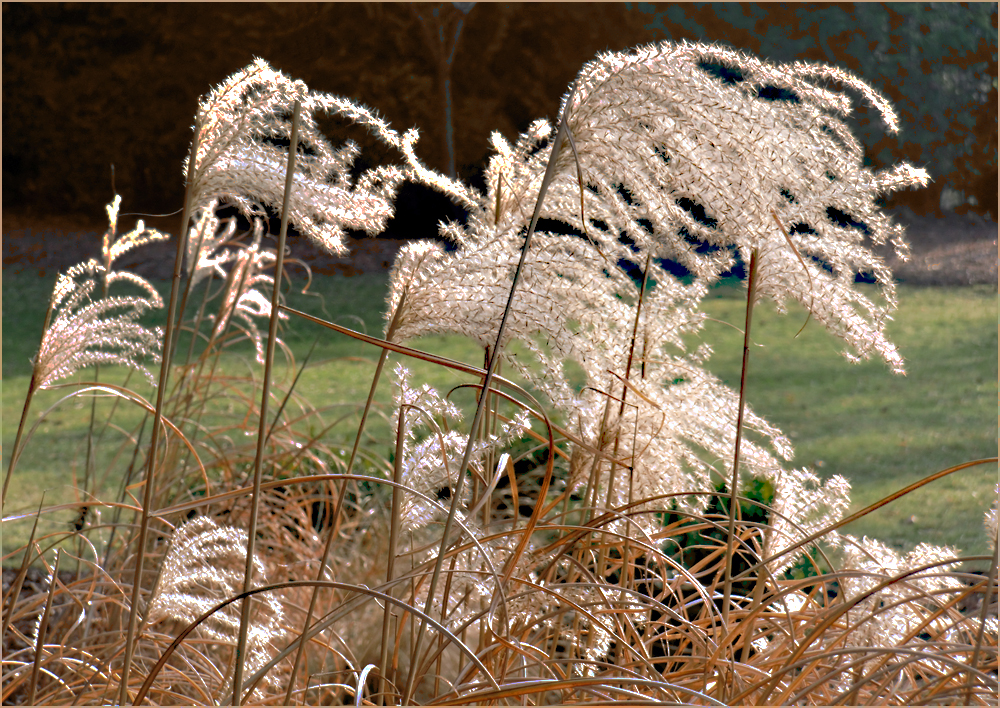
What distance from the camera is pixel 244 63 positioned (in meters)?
7.17

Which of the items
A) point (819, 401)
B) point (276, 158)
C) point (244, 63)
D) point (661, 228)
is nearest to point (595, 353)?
point (661, 228)

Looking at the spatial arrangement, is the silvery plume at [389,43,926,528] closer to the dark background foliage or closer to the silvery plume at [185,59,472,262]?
the silvery plume at [185,59,472,262]

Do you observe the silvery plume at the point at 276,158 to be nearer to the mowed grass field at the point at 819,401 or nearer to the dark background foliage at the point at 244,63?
the mowed grass field at the point at 819,401

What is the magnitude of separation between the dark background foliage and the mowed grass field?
1.87 metres

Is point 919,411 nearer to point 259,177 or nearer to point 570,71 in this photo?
point 259,177

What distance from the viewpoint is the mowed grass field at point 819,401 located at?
2775 millimetres

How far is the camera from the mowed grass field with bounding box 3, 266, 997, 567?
278cm

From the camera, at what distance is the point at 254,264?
5.32ft

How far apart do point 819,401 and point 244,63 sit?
594 cm

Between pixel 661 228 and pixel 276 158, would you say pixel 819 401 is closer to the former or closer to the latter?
pixel 661 228

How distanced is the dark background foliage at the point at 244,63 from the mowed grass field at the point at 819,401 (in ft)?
6.14

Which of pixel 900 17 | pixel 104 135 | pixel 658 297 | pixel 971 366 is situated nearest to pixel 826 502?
pixel 658 297

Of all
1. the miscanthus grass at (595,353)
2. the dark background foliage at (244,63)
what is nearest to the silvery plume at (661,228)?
the miscanthus grass at (595,353)

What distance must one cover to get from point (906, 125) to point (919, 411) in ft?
11.3
